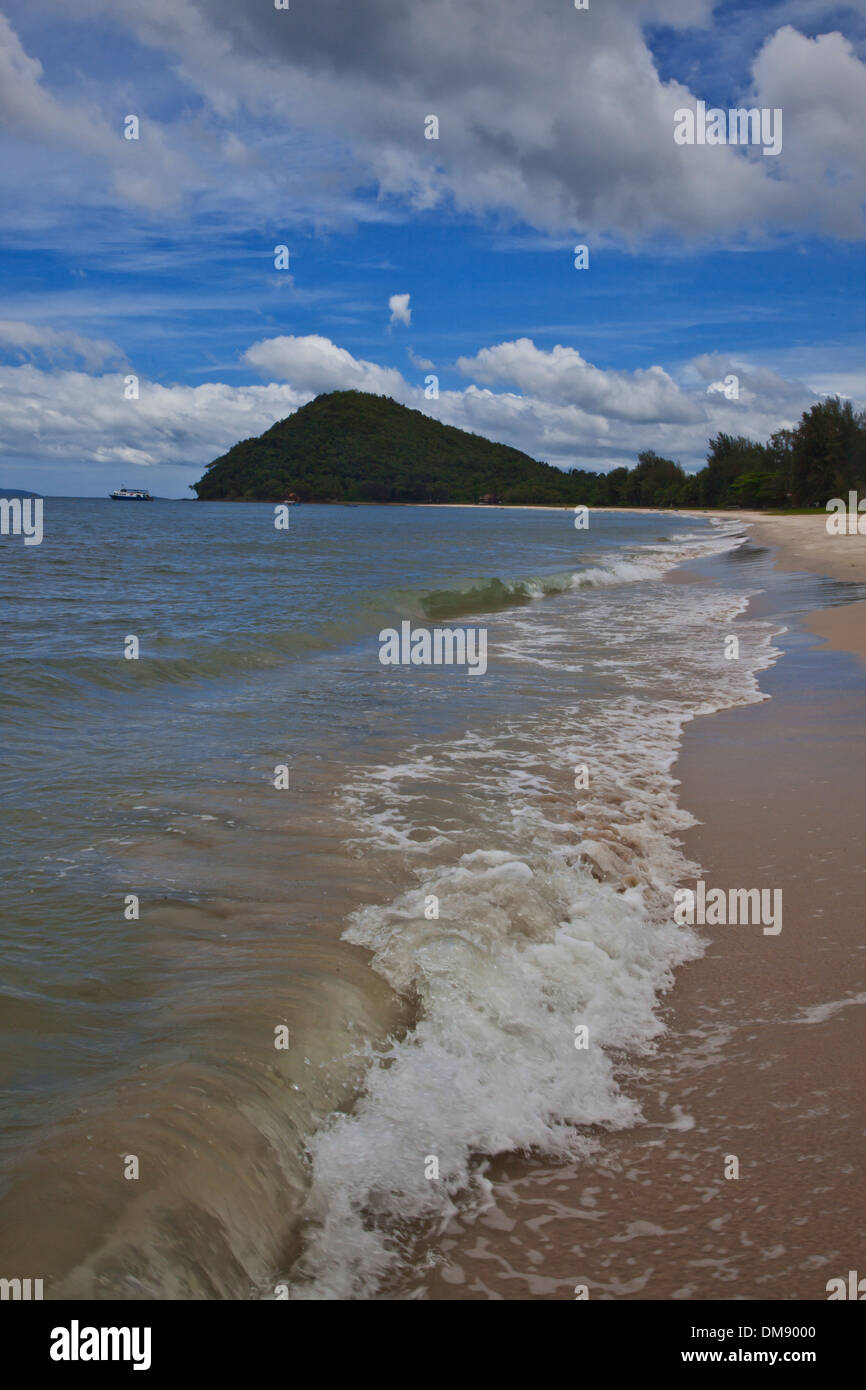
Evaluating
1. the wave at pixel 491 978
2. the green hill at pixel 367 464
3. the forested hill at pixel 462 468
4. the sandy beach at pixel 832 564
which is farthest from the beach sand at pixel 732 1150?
the green hill at pixel 367 464

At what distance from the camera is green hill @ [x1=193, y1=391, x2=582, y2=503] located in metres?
142

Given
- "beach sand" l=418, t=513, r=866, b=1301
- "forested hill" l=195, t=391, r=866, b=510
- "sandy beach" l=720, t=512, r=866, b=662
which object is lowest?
"beach sand" l=418, t=513, r=866, b=1301

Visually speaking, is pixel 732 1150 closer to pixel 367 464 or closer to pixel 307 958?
pixel 307 958

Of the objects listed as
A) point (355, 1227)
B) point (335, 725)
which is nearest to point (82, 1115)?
point (355, 1227)

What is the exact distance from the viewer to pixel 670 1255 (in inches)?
104

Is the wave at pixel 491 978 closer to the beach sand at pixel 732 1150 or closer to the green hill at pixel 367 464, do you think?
the beach sand at pixel 732 1150

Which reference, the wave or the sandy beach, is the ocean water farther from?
the sandy beach

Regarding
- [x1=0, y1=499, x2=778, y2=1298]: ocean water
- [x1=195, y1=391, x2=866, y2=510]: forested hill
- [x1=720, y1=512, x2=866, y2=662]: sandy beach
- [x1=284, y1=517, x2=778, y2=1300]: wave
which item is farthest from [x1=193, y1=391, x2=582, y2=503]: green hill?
[x1=284, y1=517, x2=778, y2=1300]: wave

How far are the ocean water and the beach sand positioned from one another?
0.15 metres

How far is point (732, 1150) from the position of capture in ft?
10.0

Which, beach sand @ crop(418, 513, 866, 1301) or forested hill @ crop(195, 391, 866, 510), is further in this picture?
forested hill @ crop(195, 391, 866, 510)

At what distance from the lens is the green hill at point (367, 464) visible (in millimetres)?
142125

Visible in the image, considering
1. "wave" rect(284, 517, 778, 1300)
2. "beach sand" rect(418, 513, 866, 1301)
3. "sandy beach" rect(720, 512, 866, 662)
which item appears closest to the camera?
"beach sand" rect(418, 513, 866, 1301)
